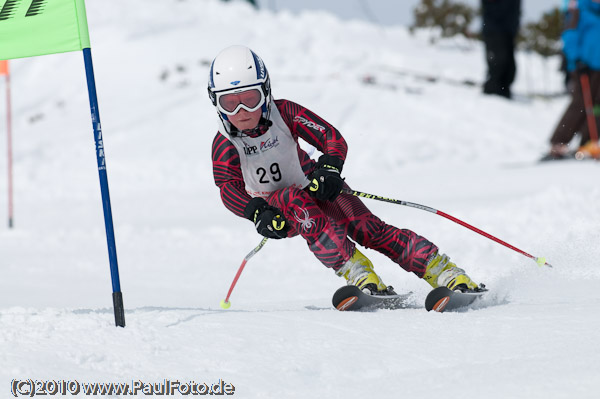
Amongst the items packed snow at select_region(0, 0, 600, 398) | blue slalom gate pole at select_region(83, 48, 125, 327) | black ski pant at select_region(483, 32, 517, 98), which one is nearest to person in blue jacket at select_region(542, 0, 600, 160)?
packed snow at select_region(0, 0, 600, 398)

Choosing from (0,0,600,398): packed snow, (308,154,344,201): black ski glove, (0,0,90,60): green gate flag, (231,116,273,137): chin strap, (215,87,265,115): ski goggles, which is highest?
(0,0,90,60): green gate flag

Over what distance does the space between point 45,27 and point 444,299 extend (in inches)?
97.8

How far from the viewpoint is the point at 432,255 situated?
174 inches

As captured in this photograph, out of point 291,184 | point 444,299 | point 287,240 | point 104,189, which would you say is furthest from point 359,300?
point 287,240

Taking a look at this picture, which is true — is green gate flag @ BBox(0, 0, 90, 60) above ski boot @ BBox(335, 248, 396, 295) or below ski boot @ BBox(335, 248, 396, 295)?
above

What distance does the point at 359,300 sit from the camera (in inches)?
163

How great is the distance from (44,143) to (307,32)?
7.40m

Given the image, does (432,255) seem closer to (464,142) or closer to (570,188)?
(570,188)

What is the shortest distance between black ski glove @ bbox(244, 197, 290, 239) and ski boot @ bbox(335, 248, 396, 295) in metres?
0.42

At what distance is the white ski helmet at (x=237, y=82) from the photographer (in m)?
4.27

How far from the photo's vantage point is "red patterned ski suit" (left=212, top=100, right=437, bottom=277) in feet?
14.0

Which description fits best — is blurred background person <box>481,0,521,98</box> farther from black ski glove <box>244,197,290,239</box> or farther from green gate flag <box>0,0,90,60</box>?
green gate flag <box>0,0,90,60</box>

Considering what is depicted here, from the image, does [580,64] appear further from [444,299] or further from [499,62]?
[444,299]

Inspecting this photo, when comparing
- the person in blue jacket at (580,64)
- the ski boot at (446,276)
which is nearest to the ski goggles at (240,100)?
the ski boot at (446,276)
